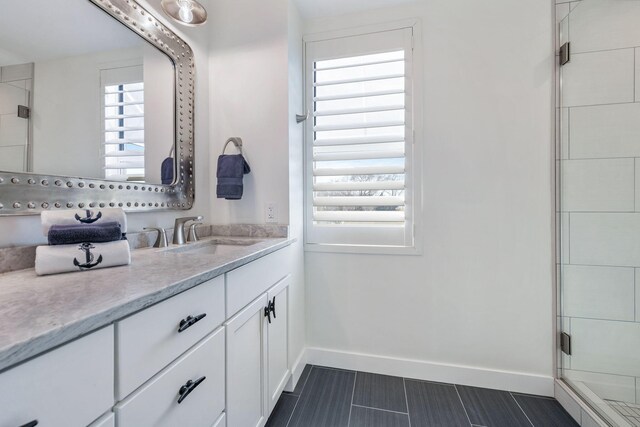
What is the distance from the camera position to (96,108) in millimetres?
1000

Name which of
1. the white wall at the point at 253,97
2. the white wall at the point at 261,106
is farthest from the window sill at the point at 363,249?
the white wall at the point at 253,97

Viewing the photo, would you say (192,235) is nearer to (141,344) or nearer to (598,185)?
(141,344)

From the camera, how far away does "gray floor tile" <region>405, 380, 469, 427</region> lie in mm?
1330

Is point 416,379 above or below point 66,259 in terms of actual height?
below

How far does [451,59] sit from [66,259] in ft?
6.60

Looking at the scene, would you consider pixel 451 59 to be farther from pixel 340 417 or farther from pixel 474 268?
pixel 340 417

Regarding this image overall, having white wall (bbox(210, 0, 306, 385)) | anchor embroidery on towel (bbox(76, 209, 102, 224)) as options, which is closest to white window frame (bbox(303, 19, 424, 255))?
white wall (bbox(210, 0, 306, 385))

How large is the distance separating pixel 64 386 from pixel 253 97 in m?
1.53

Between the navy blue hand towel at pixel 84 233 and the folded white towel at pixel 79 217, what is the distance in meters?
0.02

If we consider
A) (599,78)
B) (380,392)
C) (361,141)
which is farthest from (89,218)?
(599,78)

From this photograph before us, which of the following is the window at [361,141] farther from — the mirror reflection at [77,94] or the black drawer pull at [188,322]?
the black drawer pull at [188,322]

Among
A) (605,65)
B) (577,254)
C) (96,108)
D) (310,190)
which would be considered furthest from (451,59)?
(96,108)

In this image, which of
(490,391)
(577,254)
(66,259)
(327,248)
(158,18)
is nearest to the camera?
(66,259)

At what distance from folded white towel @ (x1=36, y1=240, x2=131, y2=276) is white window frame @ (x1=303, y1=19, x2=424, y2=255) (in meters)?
1.12
